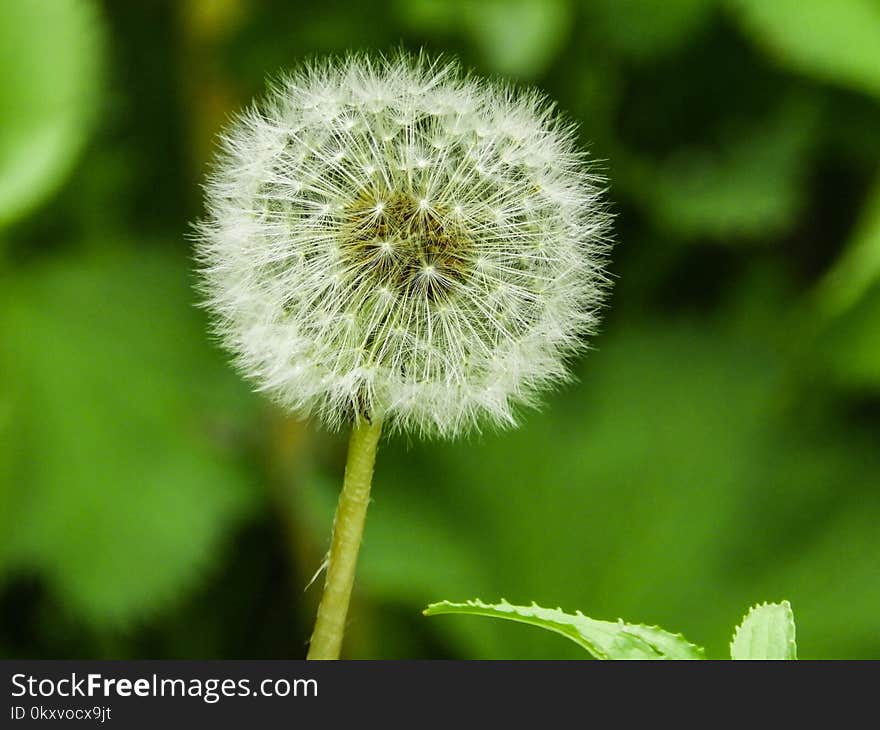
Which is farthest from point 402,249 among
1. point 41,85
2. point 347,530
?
point 41,85

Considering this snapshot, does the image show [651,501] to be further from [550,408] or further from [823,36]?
[823,36]

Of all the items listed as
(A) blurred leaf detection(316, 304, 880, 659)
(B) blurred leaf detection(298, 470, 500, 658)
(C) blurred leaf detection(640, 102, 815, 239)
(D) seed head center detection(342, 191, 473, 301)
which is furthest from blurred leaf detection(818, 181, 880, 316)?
(D) seed head center detection(342, 191, 473, 301)

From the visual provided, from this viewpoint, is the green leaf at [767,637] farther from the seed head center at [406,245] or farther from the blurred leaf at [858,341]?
the blurred leaf at [858,341]

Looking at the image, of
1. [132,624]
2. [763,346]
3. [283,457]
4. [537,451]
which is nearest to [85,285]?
[283,457]

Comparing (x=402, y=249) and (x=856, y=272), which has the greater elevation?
(x=856, y=272)

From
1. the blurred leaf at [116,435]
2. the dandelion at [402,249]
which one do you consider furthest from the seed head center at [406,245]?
the blurred leaf at [116,435]

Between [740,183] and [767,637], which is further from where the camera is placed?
[740,183]
